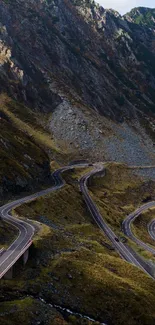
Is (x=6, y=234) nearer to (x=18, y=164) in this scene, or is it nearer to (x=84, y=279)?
(x=84, y=279)

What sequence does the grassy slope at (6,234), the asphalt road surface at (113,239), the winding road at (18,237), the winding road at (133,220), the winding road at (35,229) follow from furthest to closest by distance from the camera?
the winding road at (133,220)
the asphalt road surface at (113,239)
the grassy slope at (6,234)
the winding road at (35,229)
the winding road at (18,237)

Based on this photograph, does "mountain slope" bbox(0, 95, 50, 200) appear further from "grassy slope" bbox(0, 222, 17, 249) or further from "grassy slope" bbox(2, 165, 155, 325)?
"grassy slope" bbox(0, 222, 17, 249)

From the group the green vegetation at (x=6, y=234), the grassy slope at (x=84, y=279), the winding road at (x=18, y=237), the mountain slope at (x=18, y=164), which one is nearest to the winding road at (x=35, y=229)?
the winding road at (x=18, y=237)

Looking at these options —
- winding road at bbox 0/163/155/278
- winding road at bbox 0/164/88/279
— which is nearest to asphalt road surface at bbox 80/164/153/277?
winding road at bbox 0/163/155/278

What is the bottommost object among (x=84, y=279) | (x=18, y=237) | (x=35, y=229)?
(x=18, y=237)

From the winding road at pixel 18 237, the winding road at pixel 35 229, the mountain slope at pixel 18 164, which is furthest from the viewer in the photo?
the mountain slope at pixel 18 164

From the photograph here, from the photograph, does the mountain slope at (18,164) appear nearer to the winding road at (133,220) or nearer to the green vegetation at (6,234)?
the green vegetation at (6,234)

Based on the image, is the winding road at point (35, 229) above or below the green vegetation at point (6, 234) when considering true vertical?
above

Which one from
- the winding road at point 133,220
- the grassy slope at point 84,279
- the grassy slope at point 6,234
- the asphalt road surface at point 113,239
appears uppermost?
the winding road at point 133,220

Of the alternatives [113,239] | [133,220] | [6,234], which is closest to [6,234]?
[6,234]
